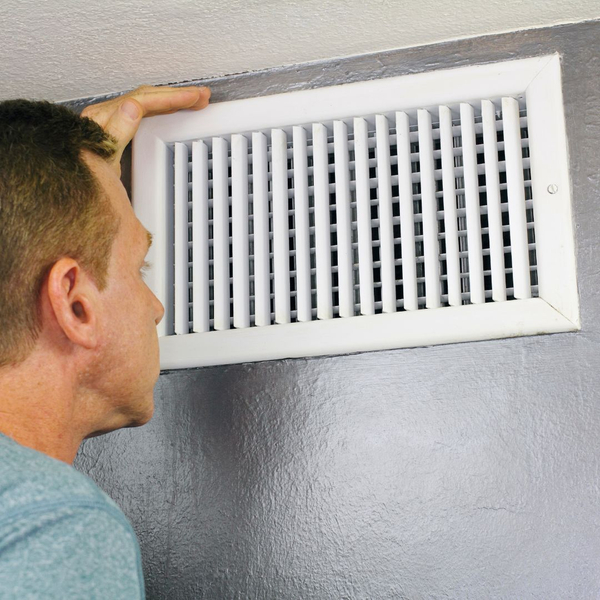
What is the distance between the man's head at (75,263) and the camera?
3.32 feet

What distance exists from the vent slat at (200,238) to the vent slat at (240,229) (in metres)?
0.05

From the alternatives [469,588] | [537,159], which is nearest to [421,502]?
[469,588]

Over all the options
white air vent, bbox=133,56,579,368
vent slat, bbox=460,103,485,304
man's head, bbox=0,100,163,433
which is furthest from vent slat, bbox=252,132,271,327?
vent slat, bbox=460,103,485,304

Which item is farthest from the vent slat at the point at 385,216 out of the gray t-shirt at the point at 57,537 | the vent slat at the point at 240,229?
the gray t-shirt at the point at 57,537

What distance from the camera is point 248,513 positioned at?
4.54 ft

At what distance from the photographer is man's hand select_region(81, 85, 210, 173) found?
1462 mm

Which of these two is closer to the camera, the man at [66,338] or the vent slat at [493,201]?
the man at [66,338]

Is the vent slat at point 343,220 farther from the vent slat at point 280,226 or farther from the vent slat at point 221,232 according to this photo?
the vent slat at point 221,232

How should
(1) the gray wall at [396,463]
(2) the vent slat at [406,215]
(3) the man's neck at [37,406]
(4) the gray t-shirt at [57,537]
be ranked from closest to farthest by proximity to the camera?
(4) the gray t-shirt at [57,537]
(3) the man's neck at [37,406]
(1) the gray wall at [396,463]
(2) the vent slat at [406,215]

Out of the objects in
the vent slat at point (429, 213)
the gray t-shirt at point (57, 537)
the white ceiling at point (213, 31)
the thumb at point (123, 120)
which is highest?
the white ceiling at point (213, 31)

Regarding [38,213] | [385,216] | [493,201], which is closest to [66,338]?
[38,213]

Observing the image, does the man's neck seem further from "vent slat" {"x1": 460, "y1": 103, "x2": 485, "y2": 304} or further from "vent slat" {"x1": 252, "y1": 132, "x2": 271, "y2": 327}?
"vent slat" {"x1": 460, "y1": 103, "x2": 485, "y2": 304}

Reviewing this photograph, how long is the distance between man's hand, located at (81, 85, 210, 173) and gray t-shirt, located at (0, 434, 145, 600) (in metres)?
0.77

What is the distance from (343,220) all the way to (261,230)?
142mm
